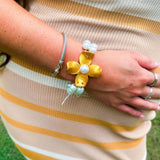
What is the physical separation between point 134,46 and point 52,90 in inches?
13.2

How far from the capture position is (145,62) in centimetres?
72

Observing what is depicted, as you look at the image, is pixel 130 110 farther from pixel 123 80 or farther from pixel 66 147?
pixel 66 147

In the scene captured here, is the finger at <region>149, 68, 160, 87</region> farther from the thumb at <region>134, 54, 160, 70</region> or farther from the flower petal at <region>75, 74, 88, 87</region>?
the flower petal at <region>75, 74, 88, 87</region>

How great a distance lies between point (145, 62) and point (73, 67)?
0.26m

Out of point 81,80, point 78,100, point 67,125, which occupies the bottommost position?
point 67,125

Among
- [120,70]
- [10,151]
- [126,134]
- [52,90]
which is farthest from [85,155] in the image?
[10,151]

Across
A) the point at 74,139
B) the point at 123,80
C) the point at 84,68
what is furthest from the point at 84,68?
the point at 74,139

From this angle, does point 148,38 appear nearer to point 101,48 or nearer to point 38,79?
point 101,48

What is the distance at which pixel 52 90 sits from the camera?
0.78m

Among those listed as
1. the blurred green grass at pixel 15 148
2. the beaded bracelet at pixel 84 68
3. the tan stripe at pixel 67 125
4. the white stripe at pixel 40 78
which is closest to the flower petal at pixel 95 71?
the beaded bracelet at pixel 84 68

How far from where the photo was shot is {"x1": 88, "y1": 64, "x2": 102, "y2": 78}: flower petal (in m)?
0.65

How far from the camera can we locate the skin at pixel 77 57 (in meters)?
0.62

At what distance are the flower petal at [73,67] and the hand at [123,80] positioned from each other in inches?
2.4

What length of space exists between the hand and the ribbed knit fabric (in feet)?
0.16
